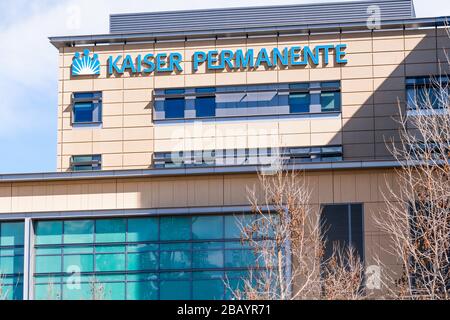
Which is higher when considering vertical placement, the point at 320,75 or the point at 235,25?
the point at 235,25

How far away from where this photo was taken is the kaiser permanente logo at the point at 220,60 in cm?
4781

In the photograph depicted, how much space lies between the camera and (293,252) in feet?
85.7

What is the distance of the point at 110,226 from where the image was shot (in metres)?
31.6

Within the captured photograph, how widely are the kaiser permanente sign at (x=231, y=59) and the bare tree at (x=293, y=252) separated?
56.9 feet

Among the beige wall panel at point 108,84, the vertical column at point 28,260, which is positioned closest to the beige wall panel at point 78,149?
the beige wall panel at point 108,84

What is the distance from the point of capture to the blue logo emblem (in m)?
49.7

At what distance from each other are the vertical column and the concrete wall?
664 inches

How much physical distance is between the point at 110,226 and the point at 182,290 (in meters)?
3.56

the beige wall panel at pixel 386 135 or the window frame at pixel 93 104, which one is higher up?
the window frame at pixel 93 104

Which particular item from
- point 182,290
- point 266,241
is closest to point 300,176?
point 266,241

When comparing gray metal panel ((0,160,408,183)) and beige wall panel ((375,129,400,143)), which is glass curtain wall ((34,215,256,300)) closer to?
gray metal panel ((0,160,408,183))

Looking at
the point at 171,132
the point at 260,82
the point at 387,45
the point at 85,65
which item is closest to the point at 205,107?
the point at 171,132

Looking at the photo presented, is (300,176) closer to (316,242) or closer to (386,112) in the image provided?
(316,242)

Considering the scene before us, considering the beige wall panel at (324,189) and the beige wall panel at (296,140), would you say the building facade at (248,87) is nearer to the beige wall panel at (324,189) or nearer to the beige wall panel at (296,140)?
the beige wall panel at (296,140)
